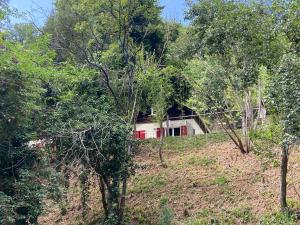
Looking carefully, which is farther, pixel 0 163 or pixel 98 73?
pixel 98 73

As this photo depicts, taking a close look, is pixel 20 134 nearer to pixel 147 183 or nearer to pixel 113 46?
pixel 113 46

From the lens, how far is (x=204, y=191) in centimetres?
1186

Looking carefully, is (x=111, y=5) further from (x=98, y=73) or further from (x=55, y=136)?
(x=55, y=136)

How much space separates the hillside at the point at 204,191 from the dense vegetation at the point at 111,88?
287 mm

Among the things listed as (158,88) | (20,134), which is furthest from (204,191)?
(20,134)

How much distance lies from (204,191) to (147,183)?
2.16m

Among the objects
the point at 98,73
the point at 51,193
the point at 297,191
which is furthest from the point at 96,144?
the point at 297,191

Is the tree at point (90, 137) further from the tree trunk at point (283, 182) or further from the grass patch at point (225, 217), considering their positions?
the tree trunk at point (283, 182)

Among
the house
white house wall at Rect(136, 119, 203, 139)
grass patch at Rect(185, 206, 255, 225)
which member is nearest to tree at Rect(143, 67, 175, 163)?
grass patch at Rect(185, 206, 255, 225)

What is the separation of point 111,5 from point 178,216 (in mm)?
5770

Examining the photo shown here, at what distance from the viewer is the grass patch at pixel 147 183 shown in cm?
1294

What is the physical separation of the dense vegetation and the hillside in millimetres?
287

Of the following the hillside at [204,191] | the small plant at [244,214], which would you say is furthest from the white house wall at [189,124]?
the small plant at [244,214]

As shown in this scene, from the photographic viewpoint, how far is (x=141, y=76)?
456 inches
